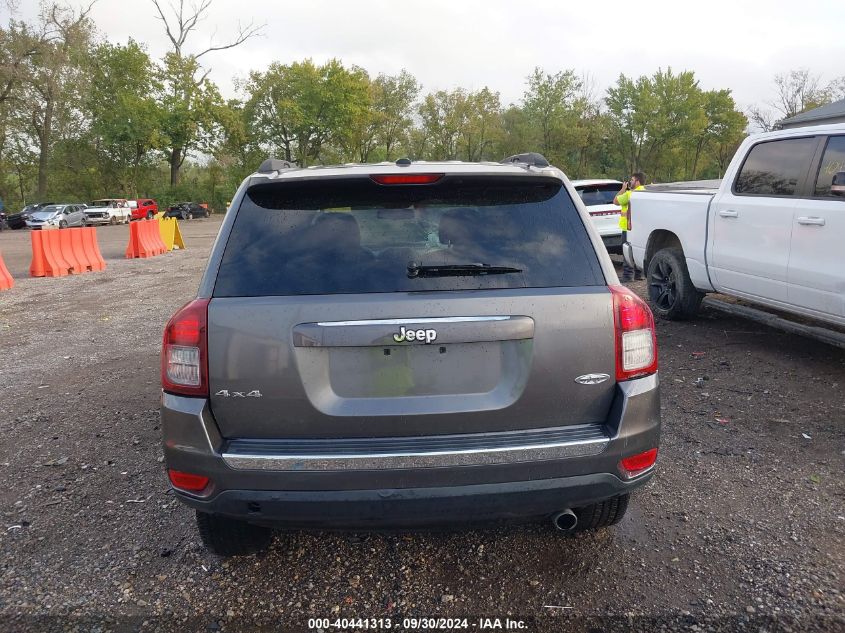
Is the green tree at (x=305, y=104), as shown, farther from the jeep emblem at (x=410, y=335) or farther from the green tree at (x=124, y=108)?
the jeep emblem at (x=410, y=335)

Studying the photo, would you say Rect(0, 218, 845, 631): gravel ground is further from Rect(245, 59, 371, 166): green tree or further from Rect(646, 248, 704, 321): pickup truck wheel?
Rect(245, 59, 371, 166): green tree

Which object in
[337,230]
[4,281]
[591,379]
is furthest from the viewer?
[4,281]

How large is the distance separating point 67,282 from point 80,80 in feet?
136

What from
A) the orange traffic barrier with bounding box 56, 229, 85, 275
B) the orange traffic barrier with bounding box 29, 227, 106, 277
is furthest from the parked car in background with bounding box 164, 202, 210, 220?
the orange traffic barrier with bounding box 56, 229, 85, 275

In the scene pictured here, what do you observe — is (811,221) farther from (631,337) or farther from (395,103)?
(395,103)

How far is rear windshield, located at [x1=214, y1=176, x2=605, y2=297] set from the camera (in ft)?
7.82

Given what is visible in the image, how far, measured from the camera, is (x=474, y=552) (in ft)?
9.86

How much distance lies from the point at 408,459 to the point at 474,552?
102cm

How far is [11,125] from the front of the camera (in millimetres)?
49469

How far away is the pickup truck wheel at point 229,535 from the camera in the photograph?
8.78 ft

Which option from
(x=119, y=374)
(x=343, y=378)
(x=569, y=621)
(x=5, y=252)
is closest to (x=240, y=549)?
(x=343, y=378)

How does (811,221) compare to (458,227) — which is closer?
(458,227)

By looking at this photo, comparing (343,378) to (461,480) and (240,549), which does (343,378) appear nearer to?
(461,480)

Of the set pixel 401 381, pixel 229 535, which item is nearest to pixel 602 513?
pixel 401 381
